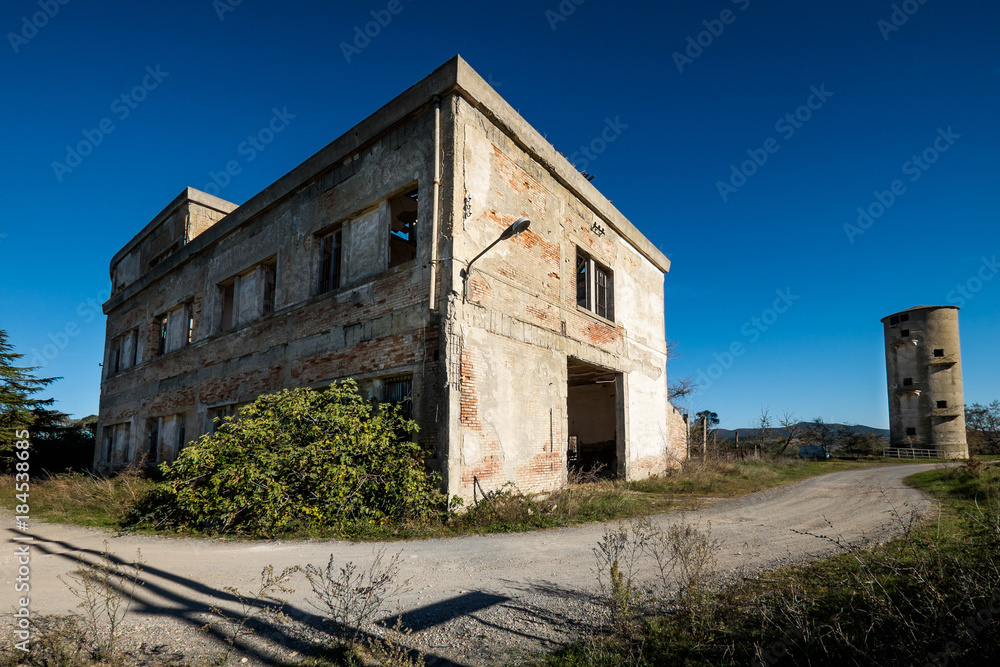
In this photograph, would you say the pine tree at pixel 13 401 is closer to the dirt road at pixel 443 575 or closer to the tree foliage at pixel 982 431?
the dirt road at pixel 443 575

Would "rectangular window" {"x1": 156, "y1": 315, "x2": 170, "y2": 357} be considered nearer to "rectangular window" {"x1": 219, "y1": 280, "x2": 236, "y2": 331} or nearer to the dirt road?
"rectangular window" {"x1": 219, "y1": 280, "x2": 236, "y2": 331}

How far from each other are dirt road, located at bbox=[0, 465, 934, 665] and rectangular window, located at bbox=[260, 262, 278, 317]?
241 inches

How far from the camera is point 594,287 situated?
543 inches

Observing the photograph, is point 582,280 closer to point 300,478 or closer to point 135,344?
point 300,478

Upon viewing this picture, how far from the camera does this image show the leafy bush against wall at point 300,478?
7668mm

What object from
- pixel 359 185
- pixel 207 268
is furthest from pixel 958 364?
pixel 207 268

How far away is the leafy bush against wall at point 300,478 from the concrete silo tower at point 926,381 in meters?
40.2

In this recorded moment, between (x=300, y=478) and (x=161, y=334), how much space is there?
1351 cm

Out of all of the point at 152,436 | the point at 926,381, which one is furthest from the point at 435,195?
the point at 926,381

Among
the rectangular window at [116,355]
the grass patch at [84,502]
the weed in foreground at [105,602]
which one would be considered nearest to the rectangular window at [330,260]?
the grass patch at [84,502]

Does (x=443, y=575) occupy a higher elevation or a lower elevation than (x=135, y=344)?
lower

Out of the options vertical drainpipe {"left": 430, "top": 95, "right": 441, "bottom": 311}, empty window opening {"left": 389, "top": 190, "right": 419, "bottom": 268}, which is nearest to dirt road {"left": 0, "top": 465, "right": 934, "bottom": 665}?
vertical drainpipe {"left": 430, "top": 95, "right": 441, "bottom": 311}

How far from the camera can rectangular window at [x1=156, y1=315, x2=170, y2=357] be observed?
17.8m

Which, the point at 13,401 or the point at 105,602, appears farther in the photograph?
the point at 13,401
